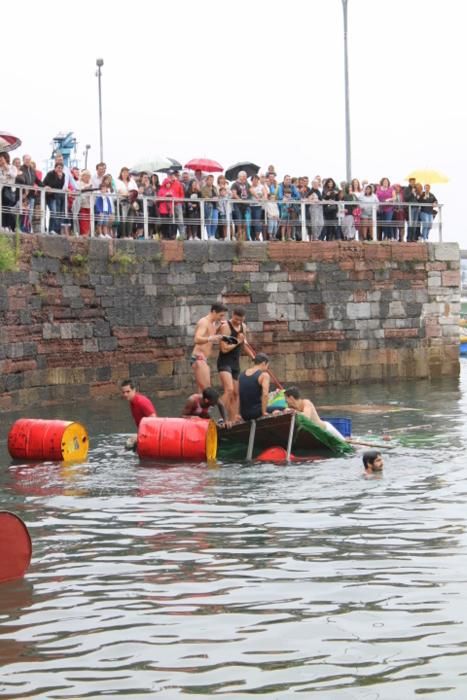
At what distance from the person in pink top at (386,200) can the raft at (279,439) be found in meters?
14.0

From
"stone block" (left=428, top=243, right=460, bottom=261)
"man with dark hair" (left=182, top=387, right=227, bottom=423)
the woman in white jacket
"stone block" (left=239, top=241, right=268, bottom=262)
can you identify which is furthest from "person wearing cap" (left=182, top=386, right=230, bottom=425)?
"stone block" (left=428, top=243, right=460, bottom=261)

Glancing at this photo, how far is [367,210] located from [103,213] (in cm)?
694

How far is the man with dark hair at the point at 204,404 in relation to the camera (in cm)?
1675

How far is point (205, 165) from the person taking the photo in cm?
2838

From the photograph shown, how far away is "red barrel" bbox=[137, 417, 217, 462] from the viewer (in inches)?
633

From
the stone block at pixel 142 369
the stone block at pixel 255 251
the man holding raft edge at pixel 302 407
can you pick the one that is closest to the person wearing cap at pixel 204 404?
the man holding raft edge at pixel 302 407

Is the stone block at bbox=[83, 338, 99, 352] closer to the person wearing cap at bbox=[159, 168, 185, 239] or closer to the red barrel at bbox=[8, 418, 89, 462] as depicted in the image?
the person wearing cap at bbox=[159, 168, 185, 239]

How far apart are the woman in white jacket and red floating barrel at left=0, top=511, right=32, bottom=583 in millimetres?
20259

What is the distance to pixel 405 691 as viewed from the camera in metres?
7.17

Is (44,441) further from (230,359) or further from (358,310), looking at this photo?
(358,310)

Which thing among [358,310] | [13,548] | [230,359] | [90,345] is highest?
A: [358,310]

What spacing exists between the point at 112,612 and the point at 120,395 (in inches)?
660

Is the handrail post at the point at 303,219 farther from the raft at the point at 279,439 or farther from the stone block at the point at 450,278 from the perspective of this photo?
the raft at the point at 279,439

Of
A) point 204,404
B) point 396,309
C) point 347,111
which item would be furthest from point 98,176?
point 347,111
